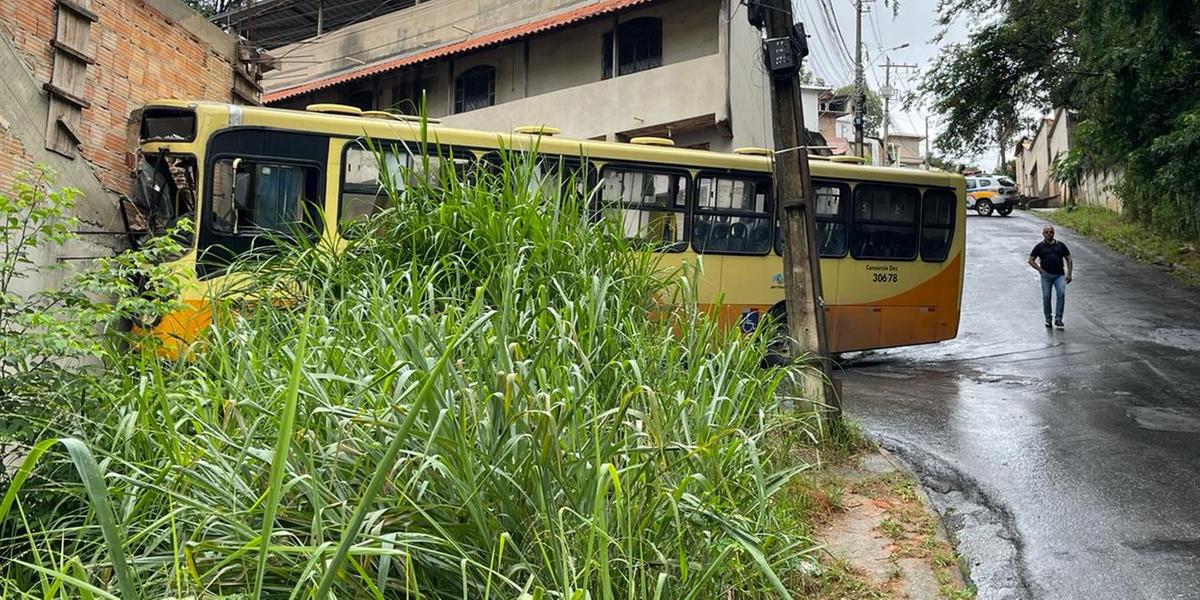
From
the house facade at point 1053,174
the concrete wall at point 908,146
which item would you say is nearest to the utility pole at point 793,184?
the house facade at point 1053,174

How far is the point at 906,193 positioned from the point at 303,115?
27.6 ft

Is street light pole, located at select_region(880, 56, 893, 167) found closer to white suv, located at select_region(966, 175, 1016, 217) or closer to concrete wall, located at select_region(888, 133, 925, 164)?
white suv, located at select_region(966, 175, 1016, 217)

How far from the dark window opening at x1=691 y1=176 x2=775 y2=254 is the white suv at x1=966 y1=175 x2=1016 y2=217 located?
29.5 metres

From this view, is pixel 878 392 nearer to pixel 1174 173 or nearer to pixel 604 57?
pixel 1174 173

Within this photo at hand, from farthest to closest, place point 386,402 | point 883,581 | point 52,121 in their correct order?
point 52,121 → point 883,581 → point 386,402

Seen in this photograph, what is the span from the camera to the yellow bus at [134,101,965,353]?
817cm

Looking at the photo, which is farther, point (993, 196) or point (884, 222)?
point (993, 196)

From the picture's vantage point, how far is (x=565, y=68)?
21109mm

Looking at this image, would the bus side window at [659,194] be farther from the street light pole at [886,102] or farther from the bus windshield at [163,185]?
the street light pole at [886,102]

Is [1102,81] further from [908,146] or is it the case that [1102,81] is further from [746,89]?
[908,146]

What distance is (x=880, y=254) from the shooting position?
12.6 m

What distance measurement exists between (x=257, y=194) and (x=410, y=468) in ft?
22.0

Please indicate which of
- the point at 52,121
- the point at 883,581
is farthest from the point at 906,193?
the point at 52,121

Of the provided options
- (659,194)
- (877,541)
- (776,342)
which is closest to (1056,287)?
(659,194)
